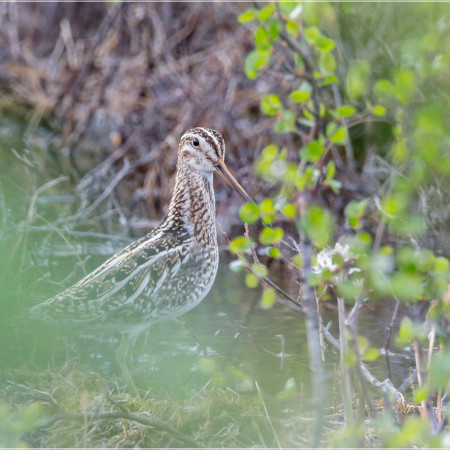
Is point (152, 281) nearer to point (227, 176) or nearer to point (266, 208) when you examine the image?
point (227, 176)

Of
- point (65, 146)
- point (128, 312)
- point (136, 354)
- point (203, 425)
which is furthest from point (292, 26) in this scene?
point (65, 146)

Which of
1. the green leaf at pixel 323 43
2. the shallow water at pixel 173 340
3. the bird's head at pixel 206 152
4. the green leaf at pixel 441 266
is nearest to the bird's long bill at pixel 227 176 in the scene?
the bird's head at pixel 206 152

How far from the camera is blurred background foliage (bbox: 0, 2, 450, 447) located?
258 centimetres

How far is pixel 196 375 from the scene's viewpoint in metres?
4.14

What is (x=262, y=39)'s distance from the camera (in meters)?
3.16

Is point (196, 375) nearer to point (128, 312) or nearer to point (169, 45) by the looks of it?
point (128, 312)

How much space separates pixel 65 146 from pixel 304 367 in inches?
194

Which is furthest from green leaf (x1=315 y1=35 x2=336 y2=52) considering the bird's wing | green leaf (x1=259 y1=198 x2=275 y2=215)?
the bird's wing

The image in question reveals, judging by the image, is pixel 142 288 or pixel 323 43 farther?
pixel 142 288

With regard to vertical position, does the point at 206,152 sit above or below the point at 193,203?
above

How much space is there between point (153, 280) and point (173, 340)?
96cm

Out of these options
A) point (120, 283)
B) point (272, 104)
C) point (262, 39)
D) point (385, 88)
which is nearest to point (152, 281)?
point (120, 283)

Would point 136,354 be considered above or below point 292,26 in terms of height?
below

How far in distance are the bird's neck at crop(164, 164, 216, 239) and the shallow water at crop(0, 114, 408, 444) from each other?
0.47 m
